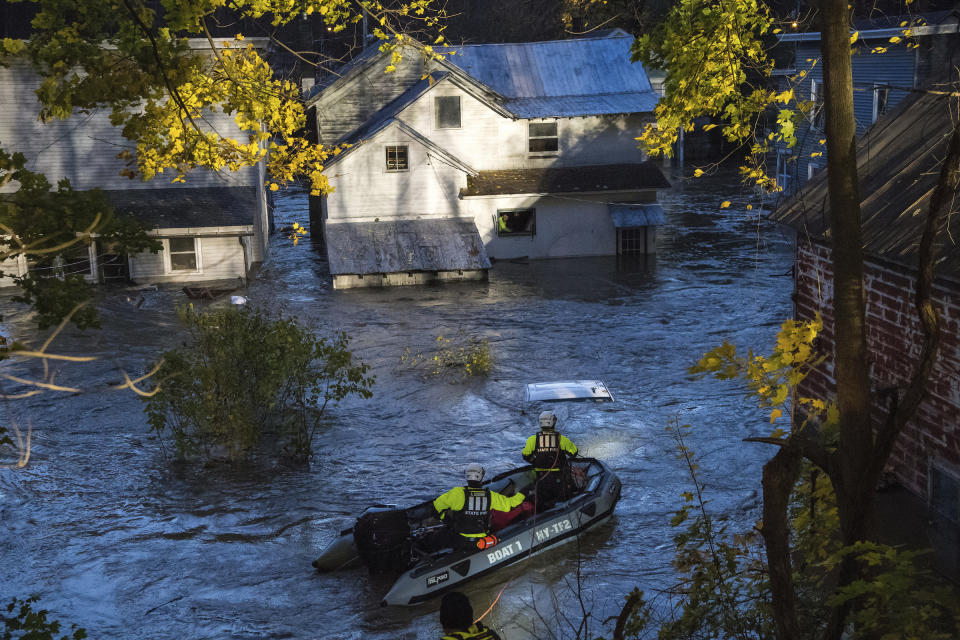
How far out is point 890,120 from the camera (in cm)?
1550

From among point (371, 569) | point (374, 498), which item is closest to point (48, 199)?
point (371, 569)

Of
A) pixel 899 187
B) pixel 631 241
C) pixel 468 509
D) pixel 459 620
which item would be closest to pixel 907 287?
pixel 899 187

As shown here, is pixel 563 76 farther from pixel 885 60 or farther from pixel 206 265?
pixel 206 265

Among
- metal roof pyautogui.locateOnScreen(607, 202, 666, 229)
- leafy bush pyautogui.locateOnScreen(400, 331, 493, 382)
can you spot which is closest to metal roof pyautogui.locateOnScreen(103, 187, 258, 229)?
leafy bush pyautogui.locateOnScreen(400, 331, 493, 382)

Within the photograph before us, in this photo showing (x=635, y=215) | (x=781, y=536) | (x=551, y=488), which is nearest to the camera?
(x=781, y=536)

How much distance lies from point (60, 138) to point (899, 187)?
28.9 meters

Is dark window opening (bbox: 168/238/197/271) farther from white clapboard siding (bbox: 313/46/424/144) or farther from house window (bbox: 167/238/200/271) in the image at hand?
white clapboard siding (bbox: 313/46/424/144)

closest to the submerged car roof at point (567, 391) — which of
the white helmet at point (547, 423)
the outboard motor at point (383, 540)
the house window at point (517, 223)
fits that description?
the white helmet at point (547, 423)

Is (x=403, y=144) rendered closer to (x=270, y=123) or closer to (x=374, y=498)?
(x=374, y=498)

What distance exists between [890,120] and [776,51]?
1777 inches

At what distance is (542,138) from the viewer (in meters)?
38.2

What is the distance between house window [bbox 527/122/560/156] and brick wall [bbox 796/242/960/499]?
956 inches

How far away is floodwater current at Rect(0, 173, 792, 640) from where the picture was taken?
13.8 m

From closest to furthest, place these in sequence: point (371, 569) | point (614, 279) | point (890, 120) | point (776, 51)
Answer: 1. point (371, 569)
2. point (890, 120)
3. point (614, 279)
4. point (776, 51)
